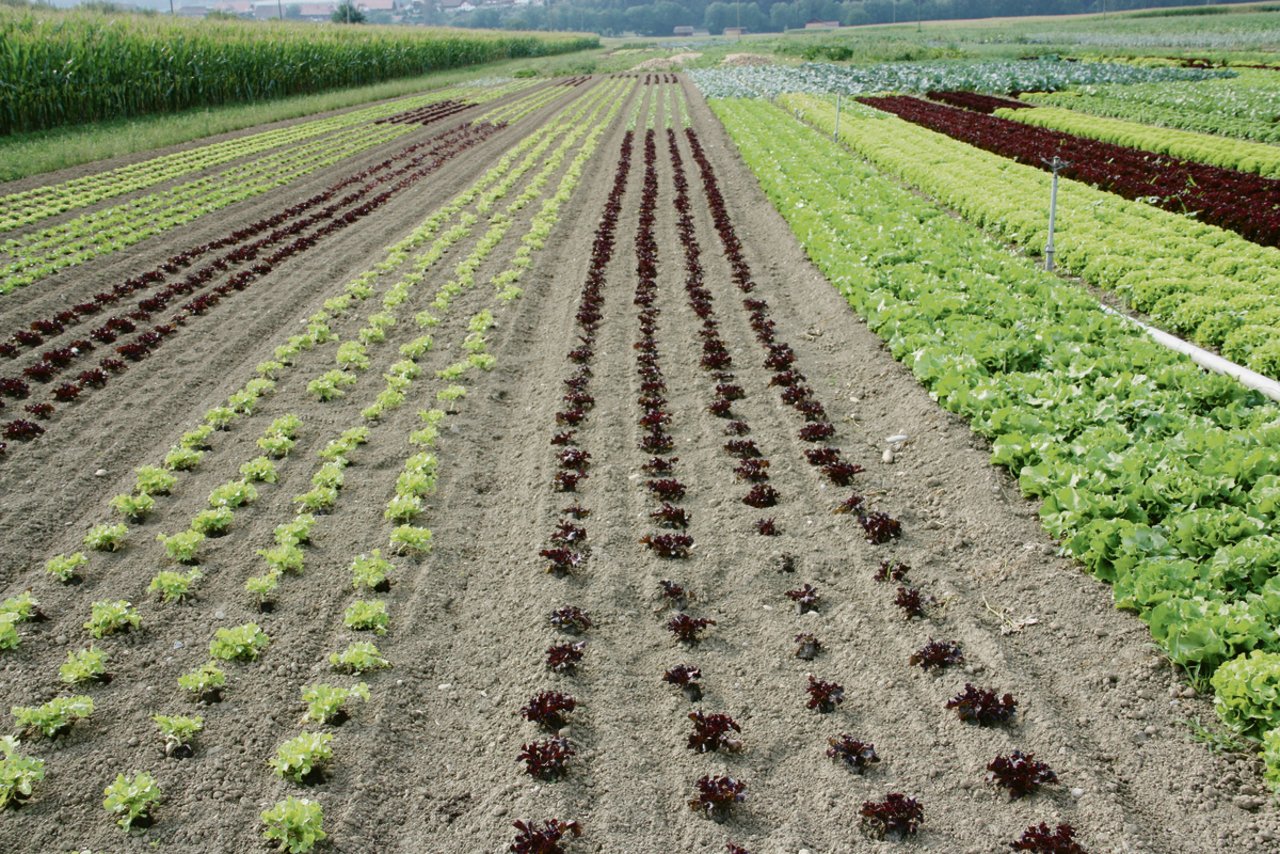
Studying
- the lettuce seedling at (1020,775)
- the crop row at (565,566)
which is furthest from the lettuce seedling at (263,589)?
the lettuce seedling at (1020,775)

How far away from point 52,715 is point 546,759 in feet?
9.66

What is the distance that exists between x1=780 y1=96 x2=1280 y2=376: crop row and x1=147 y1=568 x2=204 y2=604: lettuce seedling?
33.0ft

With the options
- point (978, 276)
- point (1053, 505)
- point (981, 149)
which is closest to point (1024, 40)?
point (981, 149)

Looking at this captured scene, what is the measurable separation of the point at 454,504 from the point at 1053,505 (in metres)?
4.83

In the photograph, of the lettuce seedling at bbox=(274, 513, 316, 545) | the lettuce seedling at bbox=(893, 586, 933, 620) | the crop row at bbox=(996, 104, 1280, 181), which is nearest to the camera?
the lettuce seedling at bbox=(893, 586, 933, 620)

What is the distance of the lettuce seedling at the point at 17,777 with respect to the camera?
500 cm

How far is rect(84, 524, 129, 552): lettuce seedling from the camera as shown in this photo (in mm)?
7445

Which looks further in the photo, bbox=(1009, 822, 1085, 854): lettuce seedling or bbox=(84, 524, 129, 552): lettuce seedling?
bbox=(84, 524, 129, 552): lettuce seedling

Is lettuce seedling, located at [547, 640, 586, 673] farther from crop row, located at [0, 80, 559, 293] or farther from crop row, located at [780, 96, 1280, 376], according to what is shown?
crop row, located at [0, 80, 559, 293]

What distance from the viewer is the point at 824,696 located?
558 centimetres

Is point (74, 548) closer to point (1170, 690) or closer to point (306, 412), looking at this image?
point (306, 412)

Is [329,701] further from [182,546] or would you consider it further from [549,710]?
[182,546]

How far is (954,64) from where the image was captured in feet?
185

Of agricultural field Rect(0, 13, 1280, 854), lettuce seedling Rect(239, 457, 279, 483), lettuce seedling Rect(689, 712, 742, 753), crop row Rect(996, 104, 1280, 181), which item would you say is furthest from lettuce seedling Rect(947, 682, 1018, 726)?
crop row Rect(996, 104, 1280, 181)
